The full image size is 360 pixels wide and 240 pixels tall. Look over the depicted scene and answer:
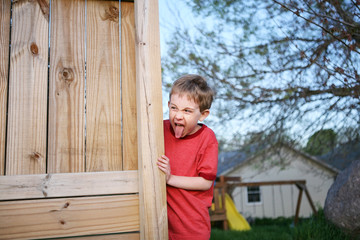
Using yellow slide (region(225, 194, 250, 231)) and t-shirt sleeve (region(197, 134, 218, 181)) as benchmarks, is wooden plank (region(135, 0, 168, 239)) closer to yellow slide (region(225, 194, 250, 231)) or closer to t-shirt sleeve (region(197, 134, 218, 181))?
t-shirt sleeve (region(197, 134, 218, 181))

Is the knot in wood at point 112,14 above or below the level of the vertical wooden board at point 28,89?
above

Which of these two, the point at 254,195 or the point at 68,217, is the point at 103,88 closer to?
the point at 68,217

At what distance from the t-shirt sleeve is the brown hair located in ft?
0.81

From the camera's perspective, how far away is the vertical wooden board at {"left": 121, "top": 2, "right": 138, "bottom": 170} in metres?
1.86

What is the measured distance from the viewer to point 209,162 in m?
2.12

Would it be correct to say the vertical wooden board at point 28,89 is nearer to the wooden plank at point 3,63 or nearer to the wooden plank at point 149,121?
the wooden plank at point 3,63

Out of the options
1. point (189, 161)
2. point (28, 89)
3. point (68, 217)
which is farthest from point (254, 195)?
point (28, 89)

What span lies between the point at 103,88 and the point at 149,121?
32 cm

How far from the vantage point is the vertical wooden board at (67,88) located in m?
1.77

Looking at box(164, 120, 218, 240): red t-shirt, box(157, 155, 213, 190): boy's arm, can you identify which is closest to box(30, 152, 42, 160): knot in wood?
box(157, 155, 213, 190): boy's arm

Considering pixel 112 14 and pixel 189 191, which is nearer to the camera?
pixel 112 14

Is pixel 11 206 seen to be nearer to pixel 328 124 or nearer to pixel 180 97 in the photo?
pixel 180 97

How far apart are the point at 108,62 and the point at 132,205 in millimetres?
766

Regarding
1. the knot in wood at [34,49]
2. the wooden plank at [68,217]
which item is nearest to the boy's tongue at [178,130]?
the wooden plank at [68,217]
